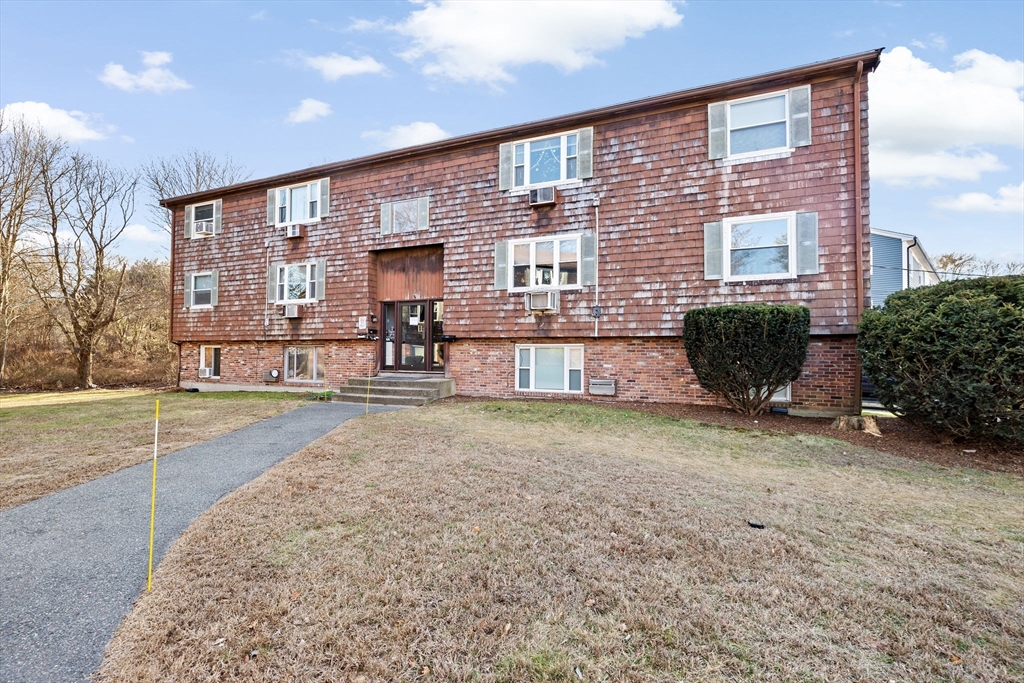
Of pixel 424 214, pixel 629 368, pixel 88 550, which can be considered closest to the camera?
pixel 88 550

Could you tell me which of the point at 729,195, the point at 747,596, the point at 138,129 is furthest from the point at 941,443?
the point at 138,129

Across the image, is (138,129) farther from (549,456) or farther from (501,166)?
(549,456)

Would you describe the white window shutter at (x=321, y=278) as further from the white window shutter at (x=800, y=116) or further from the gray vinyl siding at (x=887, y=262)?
the gray vinyl siding at (x=887, y=262)

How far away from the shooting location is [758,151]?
355 inches

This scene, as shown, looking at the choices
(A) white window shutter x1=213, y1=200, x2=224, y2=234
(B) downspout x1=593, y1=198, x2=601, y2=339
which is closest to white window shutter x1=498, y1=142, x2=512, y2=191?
(B) downspout x1=593, y1=198, x2=601, y2=339

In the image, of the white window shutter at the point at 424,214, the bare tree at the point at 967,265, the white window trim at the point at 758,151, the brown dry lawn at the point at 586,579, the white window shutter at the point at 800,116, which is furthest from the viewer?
the bare tree at the point at 967,265

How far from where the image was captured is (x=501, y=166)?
10984 mm

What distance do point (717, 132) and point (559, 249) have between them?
12.6 ft

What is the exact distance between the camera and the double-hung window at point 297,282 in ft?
43.1

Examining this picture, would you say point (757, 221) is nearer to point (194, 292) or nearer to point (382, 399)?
point (382, 399)

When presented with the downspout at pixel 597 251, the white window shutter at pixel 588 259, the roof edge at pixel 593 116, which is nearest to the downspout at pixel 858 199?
the roof edge at pixel 593 116

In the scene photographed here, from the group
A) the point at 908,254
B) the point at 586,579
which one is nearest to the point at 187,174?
the point at 586,579

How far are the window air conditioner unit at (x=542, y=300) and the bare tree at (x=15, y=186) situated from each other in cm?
1796

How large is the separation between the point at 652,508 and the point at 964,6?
Answer: 40.9 ft
